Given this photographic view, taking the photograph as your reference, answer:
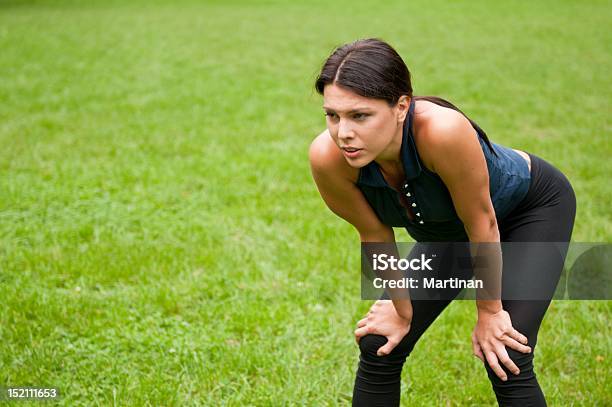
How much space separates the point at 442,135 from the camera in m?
2.21

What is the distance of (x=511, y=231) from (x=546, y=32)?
12.8 meters

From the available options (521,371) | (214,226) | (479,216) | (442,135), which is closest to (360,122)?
(442,135)

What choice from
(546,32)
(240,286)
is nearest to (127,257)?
(240,286)

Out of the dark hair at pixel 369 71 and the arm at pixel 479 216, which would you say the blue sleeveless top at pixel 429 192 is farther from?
the dark hair at pixel 369 71

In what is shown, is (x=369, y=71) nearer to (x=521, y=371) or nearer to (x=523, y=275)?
(x=523, y=275)

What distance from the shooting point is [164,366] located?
3.50 meters

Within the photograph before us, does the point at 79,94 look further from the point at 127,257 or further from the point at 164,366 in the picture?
the point at 164,366

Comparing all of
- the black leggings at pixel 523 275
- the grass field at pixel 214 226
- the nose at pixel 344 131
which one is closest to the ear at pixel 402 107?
the nose at pixel 344 131

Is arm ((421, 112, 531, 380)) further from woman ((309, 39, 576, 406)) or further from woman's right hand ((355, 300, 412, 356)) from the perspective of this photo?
woman's right hand ((355, 300, 412, 356))

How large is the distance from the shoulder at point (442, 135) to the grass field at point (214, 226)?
2.09 ft

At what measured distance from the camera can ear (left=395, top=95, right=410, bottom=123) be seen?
2201 mm

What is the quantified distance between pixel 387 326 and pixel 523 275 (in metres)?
0.54

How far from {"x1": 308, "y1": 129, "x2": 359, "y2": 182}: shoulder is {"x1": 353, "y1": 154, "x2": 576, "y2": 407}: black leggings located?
0.61m

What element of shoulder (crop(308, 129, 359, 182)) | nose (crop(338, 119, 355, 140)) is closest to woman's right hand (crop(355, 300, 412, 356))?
shoulder (crop(308, 129, 359, 182))
